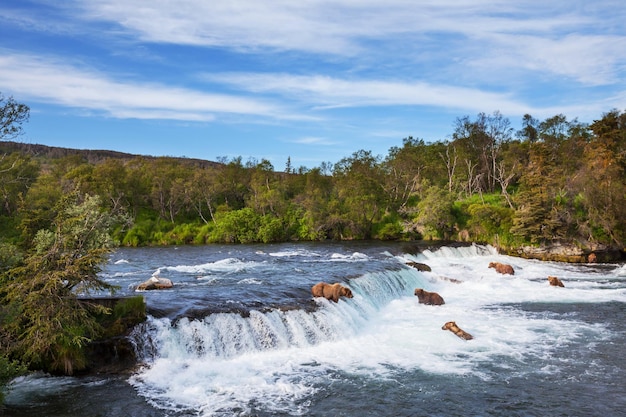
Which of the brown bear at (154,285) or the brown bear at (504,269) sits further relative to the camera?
the brown bear at (504,269)

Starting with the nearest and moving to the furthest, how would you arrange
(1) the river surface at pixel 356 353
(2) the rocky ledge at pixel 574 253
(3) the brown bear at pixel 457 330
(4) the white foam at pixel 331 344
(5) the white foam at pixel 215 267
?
(1) the river surface at pixel 356 353
(4) the white foam at pixel 331 344
(3) the brown bear at pixel 457 330
(5) the white foam at pixel 215 267
(2) the rocky ledge at pixel 574 253

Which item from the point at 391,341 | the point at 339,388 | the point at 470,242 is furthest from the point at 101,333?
the point at 470,242

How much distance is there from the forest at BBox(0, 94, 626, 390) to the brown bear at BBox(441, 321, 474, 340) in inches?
461

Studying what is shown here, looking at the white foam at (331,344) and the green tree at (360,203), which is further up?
the green tree at (360,203)

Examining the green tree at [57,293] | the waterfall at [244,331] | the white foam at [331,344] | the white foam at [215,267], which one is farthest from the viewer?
the white foam at [215,267]

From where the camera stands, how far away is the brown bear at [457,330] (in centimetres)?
1819

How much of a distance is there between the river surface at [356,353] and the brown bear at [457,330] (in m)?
0.23

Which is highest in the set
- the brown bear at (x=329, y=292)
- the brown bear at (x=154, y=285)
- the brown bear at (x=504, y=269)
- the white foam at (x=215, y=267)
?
the brown bear at (x=504, y=269)

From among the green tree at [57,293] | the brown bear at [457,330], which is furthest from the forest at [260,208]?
the brown bear at [457,330]

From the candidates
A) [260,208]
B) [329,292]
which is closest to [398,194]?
[260,208]

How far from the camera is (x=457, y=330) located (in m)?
18.6

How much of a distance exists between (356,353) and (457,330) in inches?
174

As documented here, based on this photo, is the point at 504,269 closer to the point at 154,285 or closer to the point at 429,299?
the point at 429,299

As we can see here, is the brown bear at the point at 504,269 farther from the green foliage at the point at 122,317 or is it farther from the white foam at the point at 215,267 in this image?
the green foliage at the point at 122,317
